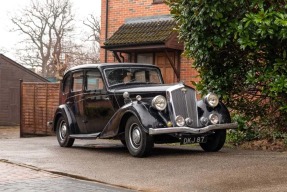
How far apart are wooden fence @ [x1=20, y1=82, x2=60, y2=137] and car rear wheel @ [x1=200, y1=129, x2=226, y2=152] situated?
7.89m

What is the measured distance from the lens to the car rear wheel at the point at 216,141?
9.94 meters

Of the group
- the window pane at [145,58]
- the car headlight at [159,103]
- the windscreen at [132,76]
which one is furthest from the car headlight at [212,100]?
the window pane at [145,58]

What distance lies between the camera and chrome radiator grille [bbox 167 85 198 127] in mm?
9336

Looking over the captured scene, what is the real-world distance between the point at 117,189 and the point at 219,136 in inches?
151

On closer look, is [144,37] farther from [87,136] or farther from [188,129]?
[188,129]

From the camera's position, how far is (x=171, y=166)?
8.24m

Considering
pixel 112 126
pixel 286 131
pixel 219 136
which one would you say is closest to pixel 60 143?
pixel 112 126

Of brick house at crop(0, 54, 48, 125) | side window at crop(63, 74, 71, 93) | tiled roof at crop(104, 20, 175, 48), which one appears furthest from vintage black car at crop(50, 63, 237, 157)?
brick house at crop(0, 54, 48, 125)

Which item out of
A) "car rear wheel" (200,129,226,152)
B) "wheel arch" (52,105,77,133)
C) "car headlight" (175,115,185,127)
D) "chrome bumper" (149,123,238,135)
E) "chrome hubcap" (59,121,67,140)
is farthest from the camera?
"chrome hubcap" (59,121,67,140)

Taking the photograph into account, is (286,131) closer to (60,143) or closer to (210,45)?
(210,45)

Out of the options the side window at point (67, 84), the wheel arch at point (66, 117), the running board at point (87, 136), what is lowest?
the running board at point (87, 136)

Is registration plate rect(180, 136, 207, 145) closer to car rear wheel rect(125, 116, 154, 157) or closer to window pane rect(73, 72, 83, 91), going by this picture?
car rear wheel rect(125, 116, 154, 157)

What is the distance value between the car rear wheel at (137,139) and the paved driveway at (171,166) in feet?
0.52

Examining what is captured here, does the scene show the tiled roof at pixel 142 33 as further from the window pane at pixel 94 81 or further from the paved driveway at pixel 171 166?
the paved driveway at pixel 171 166
